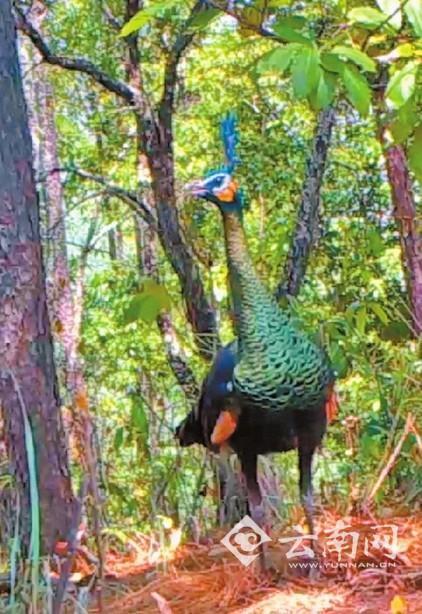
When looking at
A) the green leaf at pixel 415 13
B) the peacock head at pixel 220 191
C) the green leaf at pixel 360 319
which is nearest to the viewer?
the green leaf at pixel 415 13

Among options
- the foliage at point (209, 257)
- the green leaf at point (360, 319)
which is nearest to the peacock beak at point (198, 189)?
the foliage at point (209, 257)

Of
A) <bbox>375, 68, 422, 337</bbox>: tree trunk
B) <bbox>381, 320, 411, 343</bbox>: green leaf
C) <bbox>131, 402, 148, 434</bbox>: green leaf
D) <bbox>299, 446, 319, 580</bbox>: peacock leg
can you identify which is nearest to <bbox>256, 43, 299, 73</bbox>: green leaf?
<bbox>299, 446, 319, 580</bbox>: peacock leg

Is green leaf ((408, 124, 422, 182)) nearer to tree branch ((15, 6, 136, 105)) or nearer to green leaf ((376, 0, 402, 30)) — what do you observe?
green leaf ((376, 0, 402, 30))

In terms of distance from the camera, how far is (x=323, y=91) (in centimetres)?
127

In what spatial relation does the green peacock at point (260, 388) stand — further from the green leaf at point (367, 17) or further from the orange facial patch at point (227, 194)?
the green leaf at point (367, 17)

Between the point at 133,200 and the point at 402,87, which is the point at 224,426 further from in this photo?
the point at 133,200

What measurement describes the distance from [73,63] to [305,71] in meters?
3.04

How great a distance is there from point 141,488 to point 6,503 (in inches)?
34.6

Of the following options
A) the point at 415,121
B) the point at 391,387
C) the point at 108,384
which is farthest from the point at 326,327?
the point at 108,384

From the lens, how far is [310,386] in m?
2.21

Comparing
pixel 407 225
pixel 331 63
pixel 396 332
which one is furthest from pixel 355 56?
pixel 407 225

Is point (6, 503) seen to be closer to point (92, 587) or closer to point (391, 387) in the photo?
point (92, 587)

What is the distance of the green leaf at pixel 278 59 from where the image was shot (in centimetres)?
124

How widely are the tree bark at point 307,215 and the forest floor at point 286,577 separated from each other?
184 centimetres
